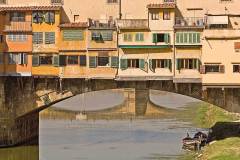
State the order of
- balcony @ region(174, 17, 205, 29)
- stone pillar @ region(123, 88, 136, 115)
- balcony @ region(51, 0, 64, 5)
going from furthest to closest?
stone pillar @ region(123, 88, 136, 115) < balcony @ region(51, 0, 64, 5) < balcony @ region(174, 17, 205, 29)

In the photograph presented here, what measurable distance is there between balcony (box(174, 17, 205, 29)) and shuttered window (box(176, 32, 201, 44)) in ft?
1.66

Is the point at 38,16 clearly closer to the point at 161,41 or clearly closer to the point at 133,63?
the point at 133,63

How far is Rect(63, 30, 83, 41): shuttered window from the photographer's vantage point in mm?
42344

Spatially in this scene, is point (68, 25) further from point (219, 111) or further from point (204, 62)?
point (219, 111)

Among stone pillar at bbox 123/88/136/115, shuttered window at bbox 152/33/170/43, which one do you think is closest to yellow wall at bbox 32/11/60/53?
shuttered window at bbox 152/33/170/43

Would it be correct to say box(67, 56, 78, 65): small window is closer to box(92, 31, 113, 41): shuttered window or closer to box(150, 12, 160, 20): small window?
box(92, 31, 113, 41): shuttered window

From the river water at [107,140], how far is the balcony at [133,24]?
30.3 ft

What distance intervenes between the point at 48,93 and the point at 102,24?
265 inches

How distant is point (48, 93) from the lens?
43781 millimetres

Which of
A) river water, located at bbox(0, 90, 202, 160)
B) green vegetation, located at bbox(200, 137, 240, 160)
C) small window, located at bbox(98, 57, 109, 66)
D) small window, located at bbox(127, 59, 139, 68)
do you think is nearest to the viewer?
green vegetation, located at bbox(200, 137, 240, 160)

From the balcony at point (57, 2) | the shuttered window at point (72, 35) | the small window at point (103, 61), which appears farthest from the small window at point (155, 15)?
the balcony at point (57, 2)

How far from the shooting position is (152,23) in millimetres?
41250

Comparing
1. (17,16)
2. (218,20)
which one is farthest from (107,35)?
(218,20)

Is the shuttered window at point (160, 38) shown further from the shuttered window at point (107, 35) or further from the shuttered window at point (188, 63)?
the shuttered window at point (107, 35)
